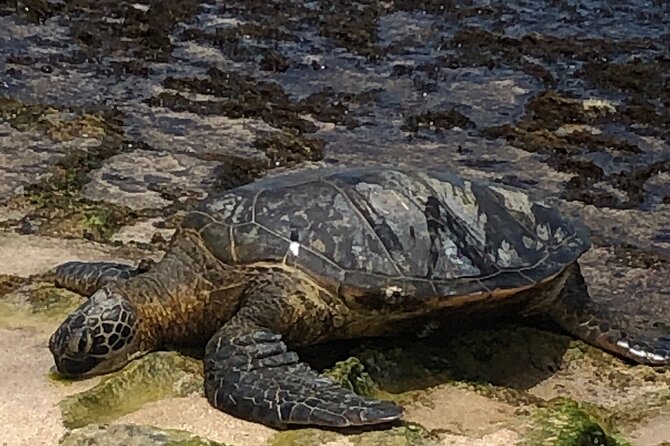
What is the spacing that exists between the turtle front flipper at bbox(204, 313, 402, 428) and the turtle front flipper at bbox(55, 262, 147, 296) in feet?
2.41

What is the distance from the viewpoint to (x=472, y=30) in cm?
1104

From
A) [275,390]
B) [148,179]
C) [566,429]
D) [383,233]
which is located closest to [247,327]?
[275,390]

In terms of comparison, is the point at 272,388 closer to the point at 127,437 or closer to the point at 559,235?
the point at 127,437

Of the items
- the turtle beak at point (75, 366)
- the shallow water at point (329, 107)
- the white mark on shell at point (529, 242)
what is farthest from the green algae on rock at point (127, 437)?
the white mark on shell at point (529, 242)

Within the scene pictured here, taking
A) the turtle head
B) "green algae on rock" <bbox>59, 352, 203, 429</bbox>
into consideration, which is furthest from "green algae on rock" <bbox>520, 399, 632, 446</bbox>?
the turtle head

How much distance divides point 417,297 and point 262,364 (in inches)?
24.9

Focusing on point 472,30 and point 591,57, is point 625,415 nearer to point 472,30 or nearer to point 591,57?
point 591,57

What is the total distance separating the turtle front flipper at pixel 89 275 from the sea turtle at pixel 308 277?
0.06m

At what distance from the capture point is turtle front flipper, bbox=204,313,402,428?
3.56 metres

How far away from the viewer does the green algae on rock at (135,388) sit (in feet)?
12.0

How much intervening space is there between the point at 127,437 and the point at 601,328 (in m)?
2.14

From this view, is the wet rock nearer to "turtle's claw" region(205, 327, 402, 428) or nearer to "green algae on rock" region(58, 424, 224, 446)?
"turtle's claw" region(205, 327, 402, 428)

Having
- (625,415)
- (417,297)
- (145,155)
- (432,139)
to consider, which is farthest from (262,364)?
(432,139)

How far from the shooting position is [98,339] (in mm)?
3877
